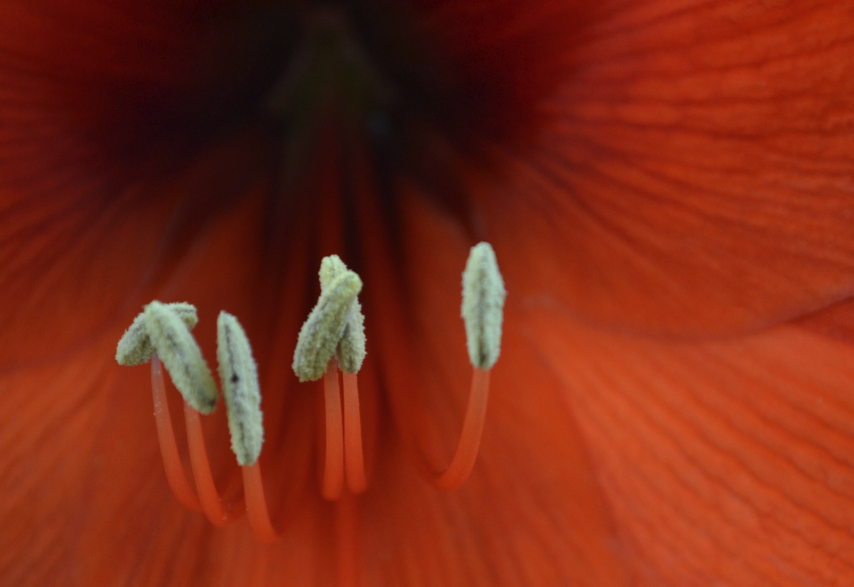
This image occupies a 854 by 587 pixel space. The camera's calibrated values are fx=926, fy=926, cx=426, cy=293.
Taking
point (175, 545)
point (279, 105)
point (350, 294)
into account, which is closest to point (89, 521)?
point (175, 545)

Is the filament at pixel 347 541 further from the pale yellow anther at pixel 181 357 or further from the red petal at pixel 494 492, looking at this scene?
the pale yellow anther at pixel 181 357

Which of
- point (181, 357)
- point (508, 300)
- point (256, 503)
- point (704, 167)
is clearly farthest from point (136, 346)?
point (704, 167)

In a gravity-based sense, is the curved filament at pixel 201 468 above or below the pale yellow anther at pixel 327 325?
below

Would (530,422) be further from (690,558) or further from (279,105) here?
(279,105)

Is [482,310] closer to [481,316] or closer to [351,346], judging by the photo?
[481,316]

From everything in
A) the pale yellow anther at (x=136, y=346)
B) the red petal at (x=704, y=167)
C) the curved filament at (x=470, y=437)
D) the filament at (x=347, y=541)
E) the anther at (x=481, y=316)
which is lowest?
the filament at (x=347, y=541)

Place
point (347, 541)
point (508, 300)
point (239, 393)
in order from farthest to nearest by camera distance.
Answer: point (508, 300) < point (347, 541) < point (239, 393)

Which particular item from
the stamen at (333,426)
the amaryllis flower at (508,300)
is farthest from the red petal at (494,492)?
the stamen at (333,426)
